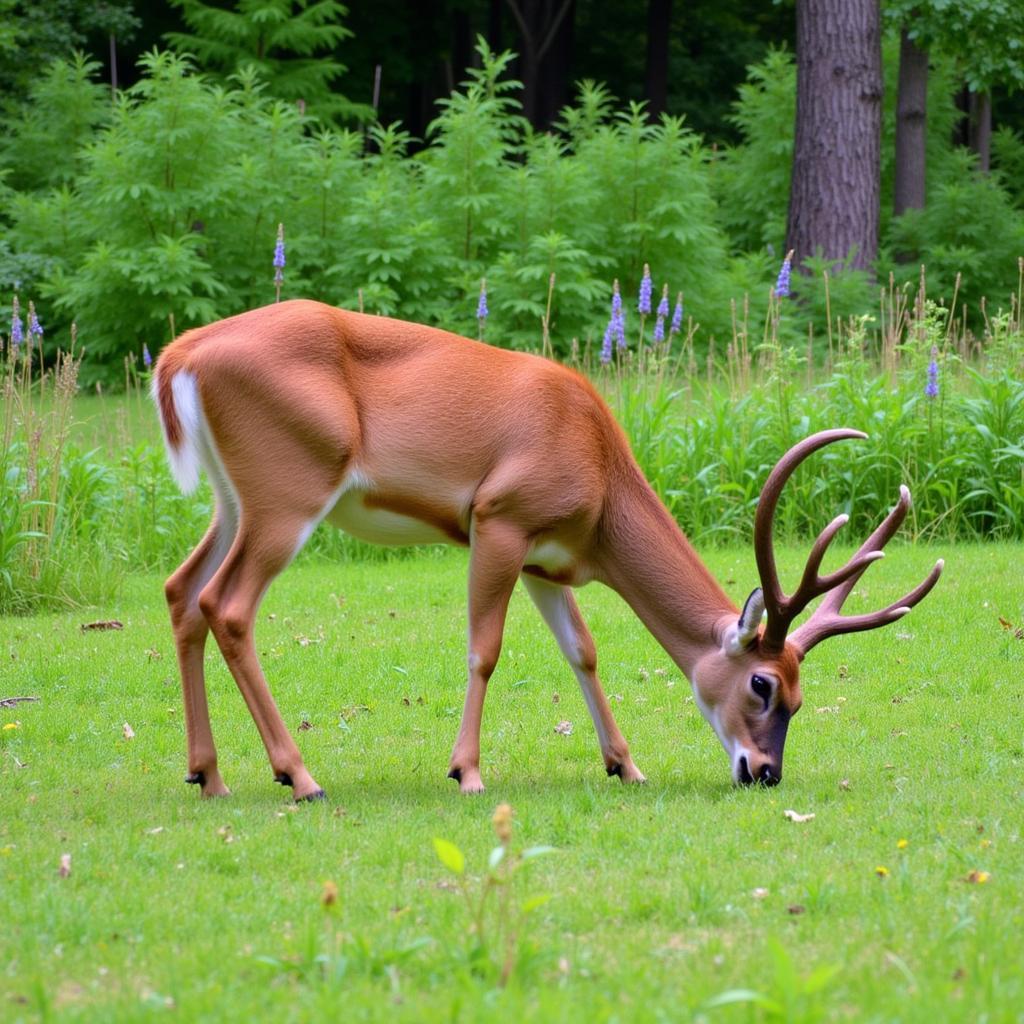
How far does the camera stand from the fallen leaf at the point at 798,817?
4.99 meters

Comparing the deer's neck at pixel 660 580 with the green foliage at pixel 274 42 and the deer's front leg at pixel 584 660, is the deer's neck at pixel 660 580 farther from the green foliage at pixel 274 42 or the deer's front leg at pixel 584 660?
the green foliage at pixel 274 42

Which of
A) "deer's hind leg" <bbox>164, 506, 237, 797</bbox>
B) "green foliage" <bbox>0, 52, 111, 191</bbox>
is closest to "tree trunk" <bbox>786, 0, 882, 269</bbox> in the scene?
"green foliage" <bbox>0, 52, 111, 191</bbox>

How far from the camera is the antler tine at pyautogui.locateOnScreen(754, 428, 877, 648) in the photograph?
5230 millimetres

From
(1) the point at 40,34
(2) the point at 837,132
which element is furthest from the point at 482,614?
(1) the point at 40,34

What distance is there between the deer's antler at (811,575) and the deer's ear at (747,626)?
0.12 ft

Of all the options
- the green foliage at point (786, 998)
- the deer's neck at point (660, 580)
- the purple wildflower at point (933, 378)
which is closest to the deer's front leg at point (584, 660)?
the deer's neck at point (660, 580)

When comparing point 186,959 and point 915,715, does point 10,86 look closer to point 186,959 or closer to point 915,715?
point 915,715

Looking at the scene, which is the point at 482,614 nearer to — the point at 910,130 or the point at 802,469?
the point at 802,469

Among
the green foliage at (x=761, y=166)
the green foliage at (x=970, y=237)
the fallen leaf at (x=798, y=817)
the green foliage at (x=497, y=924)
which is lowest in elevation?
the fallen leaf at (x=798, y=817)

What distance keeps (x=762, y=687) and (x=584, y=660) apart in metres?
0.78

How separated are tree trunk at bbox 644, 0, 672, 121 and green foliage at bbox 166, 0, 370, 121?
7294 mm

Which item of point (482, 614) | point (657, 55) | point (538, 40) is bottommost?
point (482, 614)

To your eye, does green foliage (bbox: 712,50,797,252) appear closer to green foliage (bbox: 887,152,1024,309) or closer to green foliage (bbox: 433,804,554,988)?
green foliage (bbox: 887,152,1024,309)

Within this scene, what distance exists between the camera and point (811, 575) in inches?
210
